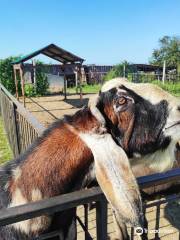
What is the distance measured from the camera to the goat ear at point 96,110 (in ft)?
4.09

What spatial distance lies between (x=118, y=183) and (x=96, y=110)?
0.33m

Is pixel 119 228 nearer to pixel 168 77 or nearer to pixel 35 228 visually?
pixel 35 228

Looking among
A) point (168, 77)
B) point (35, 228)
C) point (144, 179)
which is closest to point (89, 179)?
point (144, 179)

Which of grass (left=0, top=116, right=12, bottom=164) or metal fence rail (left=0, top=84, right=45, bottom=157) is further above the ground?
metal fence rail (left=0, top=84, right=45, bottom=157)

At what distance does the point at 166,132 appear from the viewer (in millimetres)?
1242

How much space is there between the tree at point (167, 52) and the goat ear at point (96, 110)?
42.1 m

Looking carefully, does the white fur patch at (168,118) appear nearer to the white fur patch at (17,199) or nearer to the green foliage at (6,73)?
the white fur patch at (17,199)

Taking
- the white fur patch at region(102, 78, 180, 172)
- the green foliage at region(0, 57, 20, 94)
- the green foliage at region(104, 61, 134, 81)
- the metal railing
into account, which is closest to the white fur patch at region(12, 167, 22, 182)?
the white fur patch at region(102, 78, 180, 172)

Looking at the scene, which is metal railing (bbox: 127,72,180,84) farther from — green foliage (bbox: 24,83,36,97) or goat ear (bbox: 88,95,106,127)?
goat ear (bbox: 88,95,106,127)

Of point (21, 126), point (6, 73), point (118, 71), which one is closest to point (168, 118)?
point (21, 126)

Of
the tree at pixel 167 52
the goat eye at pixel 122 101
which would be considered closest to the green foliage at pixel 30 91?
the goat eye at pixel 122 101

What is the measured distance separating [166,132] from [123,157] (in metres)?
0.23

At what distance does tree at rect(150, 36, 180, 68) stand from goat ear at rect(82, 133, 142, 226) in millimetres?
42298

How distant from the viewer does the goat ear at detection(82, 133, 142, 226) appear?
1100mm
